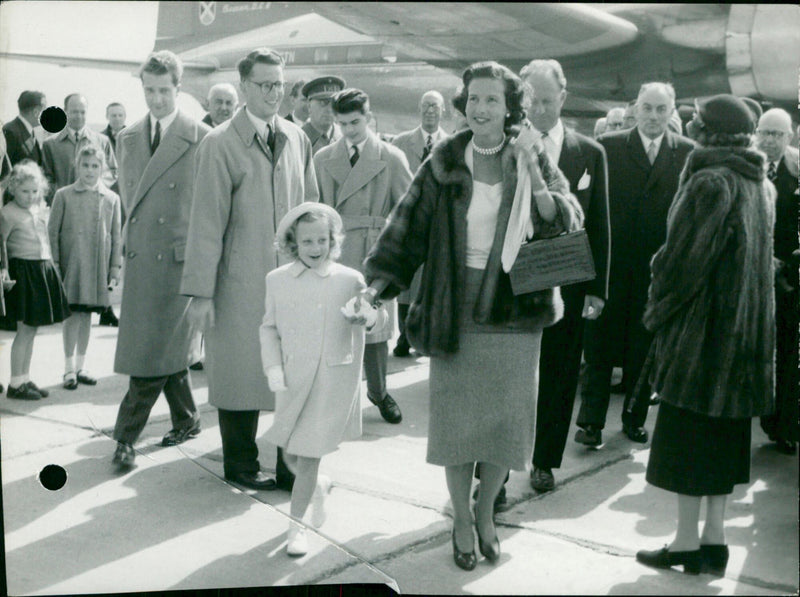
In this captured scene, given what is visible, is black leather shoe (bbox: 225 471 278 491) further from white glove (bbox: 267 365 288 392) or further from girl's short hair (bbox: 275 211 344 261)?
girl's short hair (bbox: 275 211 344 261)

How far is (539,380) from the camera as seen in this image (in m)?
2.88

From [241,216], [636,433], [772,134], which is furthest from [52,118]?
[772,134]

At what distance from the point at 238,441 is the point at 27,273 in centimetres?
81

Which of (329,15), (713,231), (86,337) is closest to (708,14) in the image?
(713,231)

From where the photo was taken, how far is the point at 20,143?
290cm

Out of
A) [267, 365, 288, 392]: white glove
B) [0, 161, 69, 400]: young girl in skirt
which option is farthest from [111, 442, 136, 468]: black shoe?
[267, 365, 288, 392]: white glove

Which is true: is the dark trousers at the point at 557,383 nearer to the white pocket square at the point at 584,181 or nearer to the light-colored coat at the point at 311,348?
the white pocket square at the point at 584,181

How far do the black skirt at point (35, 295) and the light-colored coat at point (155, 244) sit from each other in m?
0.22

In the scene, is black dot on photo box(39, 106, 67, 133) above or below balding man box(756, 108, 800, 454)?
above

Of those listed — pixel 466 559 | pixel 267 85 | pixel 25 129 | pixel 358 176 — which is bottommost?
pixel 466 559

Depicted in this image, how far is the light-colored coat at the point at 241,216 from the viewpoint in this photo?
2.80 meters

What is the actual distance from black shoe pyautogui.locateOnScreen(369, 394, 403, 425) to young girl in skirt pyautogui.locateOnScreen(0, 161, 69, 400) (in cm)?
100

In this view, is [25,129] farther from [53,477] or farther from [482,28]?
[482,28]

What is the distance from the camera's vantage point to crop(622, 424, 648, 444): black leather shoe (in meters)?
2.81
